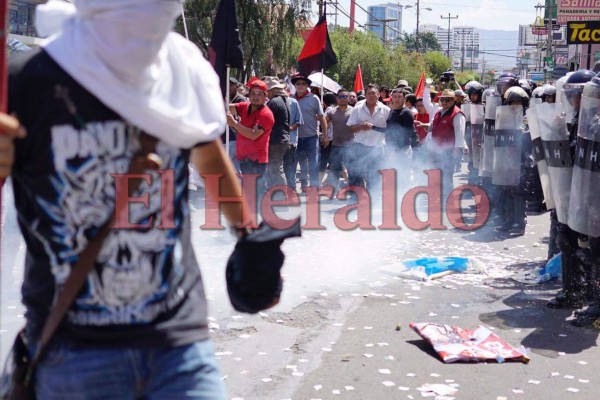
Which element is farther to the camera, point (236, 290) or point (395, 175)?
point (395, 175)

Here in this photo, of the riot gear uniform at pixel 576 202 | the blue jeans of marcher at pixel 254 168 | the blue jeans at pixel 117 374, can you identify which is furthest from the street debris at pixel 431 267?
the blue jeans at pixel 117 374

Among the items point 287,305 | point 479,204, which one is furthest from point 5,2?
point 479,204

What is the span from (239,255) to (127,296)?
16.0 inches

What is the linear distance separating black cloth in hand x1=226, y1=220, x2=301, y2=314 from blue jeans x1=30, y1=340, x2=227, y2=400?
11.4 inches

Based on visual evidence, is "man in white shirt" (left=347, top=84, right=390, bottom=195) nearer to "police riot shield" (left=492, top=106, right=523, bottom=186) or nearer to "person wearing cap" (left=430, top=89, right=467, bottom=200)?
"person wearing cap" (left=430, top=89, right=467, bottom=200)

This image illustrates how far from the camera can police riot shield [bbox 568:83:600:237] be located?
6012mm

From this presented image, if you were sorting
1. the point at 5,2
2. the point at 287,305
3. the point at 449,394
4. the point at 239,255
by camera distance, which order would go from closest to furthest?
the point at 5,2 → the point at 239,255 → the point at 449,394 → the point at 287,305

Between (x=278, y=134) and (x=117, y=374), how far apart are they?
10692 mm

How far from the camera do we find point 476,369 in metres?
5.27

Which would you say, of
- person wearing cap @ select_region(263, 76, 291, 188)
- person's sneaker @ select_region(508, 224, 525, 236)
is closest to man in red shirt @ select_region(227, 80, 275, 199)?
person wearing cap @ select_region(263, 76, 291, 188)

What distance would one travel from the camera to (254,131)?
37.6ft

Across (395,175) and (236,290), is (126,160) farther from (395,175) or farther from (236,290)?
(395,175)

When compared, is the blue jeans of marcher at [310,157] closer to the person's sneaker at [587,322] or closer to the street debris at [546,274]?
the street debris at [546,274]

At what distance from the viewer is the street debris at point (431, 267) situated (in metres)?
8.05
